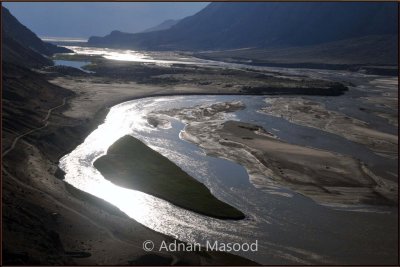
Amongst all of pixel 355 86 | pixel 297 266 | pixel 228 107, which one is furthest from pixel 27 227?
pixel 355 86

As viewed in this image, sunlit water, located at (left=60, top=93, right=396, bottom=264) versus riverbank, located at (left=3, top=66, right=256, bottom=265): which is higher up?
riverbank, located at (left=3, top=66, right=256, bottom=265)

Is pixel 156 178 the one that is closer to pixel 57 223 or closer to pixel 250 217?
pixel 250 217

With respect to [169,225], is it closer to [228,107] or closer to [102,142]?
[102,142]

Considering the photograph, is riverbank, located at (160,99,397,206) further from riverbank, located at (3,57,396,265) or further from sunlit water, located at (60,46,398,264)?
riverbank, located at (3,57,396,265)

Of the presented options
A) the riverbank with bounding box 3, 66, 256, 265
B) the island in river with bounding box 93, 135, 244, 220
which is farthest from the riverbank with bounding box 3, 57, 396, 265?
the island in river with bounding box 93, 135, 244, 220

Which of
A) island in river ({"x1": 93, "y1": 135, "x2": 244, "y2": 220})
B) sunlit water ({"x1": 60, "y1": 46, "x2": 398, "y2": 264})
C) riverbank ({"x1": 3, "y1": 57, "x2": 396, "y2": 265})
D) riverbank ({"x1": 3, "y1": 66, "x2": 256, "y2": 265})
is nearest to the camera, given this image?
riverbank ({"x1": 3, "y1": 66, "x2": 256, "y2": 265})

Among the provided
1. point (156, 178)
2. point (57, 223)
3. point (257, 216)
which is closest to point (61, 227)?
point (57, 223)

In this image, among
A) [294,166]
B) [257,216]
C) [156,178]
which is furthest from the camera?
[294,166]

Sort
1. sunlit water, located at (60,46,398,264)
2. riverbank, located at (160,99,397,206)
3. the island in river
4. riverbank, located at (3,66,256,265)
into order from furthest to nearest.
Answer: riverbank, located at (160,99,397,206) < the island in river < sunlit water, located at (60,46,398,264) < riverbank, located at (3,66,256,265)
